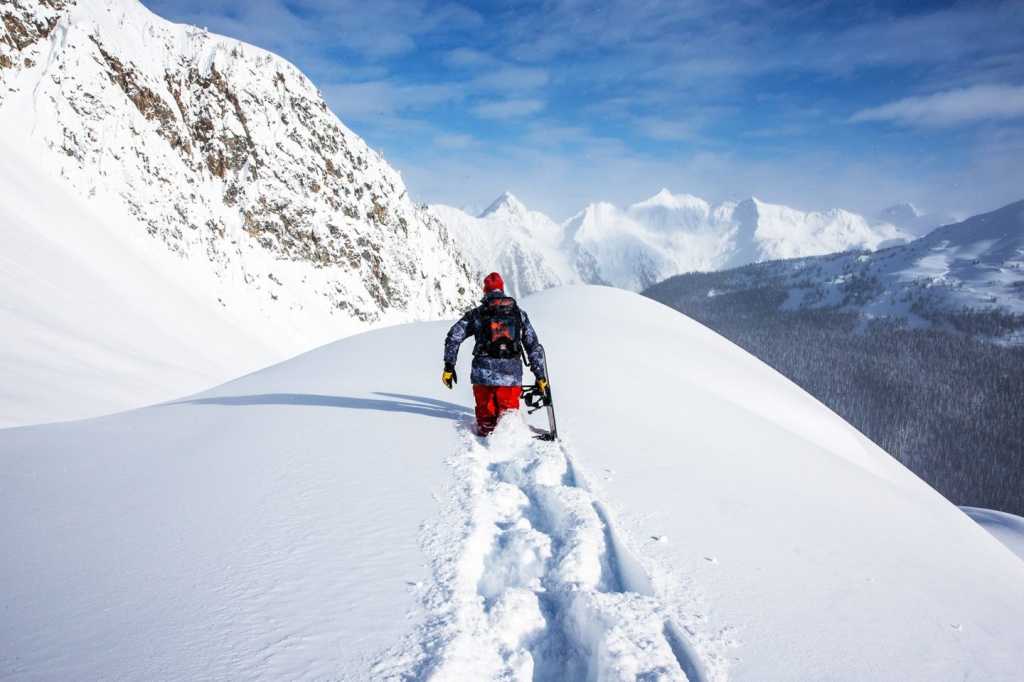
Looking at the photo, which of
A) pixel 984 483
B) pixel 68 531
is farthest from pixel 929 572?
pixel 984 483

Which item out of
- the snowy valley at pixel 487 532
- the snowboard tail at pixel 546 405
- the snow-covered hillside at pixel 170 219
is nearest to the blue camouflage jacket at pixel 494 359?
the snowboard tail at pixel 546 405

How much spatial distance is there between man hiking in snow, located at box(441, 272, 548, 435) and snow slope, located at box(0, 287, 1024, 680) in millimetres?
503

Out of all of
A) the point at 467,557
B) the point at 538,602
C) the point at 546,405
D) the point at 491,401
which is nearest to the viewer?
the point at 538,602

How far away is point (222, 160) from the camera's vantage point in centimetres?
6091

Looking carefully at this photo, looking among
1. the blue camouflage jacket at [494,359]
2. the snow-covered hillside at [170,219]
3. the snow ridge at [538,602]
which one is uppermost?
the snow-covered hillside at [170,219]

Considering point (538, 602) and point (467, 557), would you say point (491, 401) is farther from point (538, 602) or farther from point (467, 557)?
point (538, 602)

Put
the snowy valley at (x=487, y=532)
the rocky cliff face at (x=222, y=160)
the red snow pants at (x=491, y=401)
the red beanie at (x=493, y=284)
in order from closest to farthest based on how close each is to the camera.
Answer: the snowy valley at (x=487, y=532), the red snow pants at (x=491, y=401), the red beanie at (x=493, y=284), the rocky cliff face at (x=222, y=160)

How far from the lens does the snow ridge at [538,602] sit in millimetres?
2592

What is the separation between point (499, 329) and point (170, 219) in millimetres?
55220

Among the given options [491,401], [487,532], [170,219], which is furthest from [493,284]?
[170,219]

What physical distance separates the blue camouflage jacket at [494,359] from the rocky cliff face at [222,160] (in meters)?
43.7

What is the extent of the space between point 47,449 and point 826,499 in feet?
29.2

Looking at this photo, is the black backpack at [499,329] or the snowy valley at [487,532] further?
the black backpack at [499,329]

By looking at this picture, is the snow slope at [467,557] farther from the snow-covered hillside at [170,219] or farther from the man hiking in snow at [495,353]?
the snow-covered hillside at [170,219]
